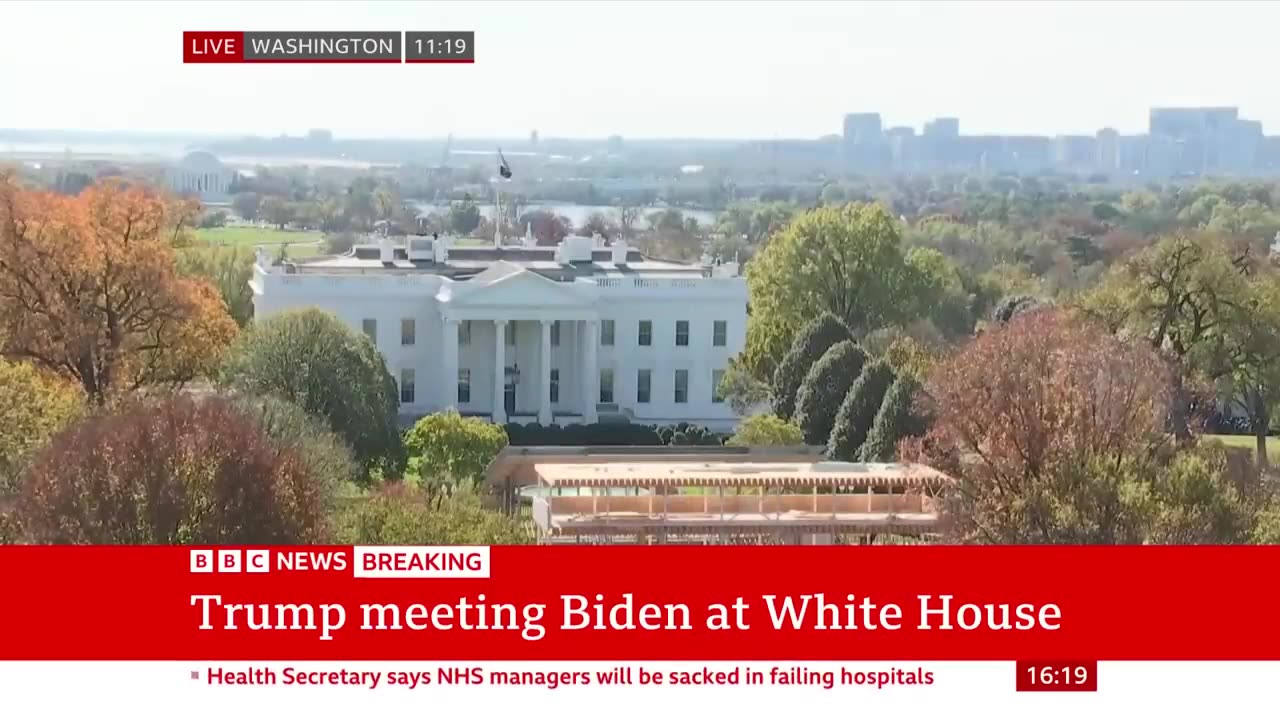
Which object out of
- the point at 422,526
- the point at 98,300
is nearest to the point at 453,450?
the point at 98,300

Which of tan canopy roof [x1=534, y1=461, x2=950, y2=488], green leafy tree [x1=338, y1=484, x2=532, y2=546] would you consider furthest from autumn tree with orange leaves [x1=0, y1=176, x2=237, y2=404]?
green leafy tree [x1=338, y1=484, x2=532, y2=546]

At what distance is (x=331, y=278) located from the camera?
53.4 metres

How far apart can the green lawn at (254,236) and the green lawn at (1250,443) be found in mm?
38005

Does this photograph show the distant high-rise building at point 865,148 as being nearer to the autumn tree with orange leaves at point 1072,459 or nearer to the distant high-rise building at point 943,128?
the distant high-rise building at point 943,128

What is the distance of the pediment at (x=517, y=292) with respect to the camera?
54281 millimetres

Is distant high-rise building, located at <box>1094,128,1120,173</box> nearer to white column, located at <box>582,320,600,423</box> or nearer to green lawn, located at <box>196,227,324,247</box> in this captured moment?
green lawn, located at <box>196,227,324,247</box>

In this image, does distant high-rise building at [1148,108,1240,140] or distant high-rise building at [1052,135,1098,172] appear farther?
distant high-rise building at [1052,135,1098,172]

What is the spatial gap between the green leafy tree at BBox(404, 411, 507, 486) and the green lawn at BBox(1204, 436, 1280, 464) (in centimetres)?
1611

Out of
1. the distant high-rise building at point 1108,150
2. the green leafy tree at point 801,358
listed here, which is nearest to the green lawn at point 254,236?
the green leafy tree at point 801,358

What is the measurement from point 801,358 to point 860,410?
17.4 ft

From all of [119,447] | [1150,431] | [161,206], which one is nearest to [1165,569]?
[119,447]

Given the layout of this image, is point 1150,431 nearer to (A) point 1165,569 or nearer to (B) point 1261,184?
(A) point 1165,569

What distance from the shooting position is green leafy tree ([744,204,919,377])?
200ft

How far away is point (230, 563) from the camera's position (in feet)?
51.3
